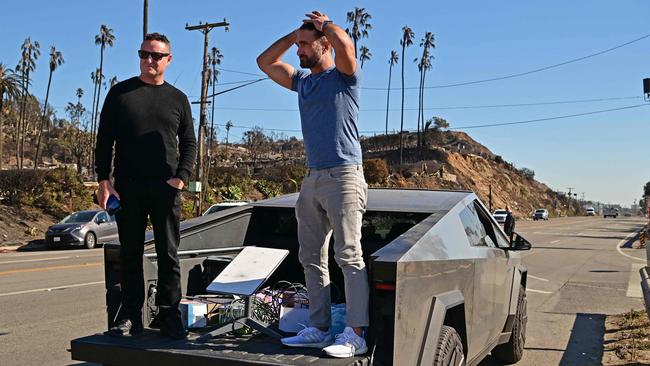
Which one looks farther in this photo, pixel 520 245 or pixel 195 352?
pixel 520 245

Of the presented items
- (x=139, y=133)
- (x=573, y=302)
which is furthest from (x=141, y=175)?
(x=573, y=302)

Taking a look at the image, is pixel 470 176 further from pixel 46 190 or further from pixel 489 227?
pixel 489 227

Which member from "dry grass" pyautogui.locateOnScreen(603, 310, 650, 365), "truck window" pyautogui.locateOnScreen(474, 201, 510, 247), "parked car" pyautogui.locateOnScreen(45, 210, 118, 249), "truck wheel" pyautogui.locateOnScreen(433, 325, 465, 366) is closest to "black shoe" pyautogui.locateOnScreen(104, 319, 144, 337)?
Result: "truck wheel" pyautogui.locateOnScreen(433, 325, 465, 366)

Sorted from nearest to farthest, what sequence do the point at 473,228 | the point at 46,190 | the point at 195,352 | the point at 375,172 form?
the point at 195,352 → the point at 473,228 → the point at 46,190 → the point at 375,172

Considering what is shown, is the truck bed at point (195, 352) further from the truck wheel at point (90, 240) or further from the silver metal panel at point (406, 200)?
the truck wheel at point (90, 240)

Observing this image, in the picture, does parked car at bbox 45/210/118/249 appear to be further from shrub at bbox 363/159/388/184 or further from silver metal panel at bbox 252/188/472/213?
shrub at bbox 363/159/388/184

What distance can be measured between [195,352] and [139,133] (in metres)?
1.41

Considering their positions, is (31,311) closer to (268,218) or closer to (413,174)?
(268,218)

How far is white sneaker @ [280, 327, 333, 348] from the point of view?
3.50 m

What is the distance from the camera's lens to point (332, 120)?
A: 3754mm

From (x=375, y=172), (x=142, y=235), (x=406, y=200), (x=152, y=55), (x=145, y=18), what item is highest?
(x=145, y=18)

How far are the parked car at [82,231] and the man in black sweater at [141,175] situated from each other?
19625mm

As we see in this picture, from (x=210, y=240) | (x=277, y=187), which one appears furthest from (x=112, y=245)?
(x=277, y=187)

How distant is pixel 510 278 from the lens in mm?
5527
